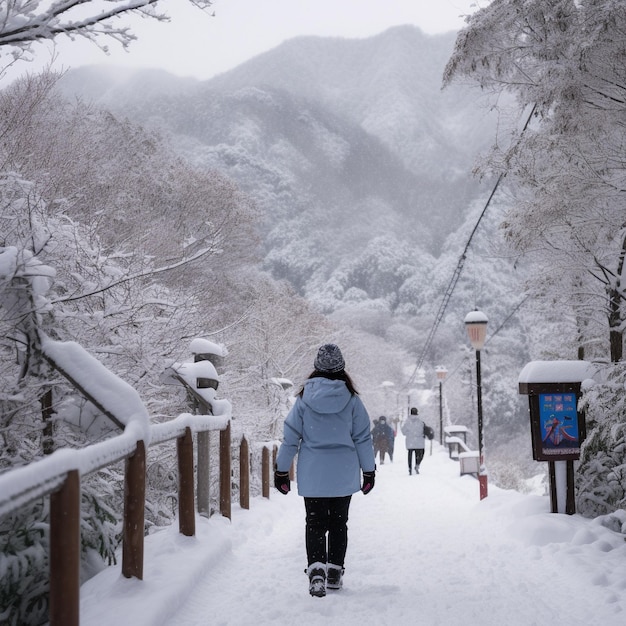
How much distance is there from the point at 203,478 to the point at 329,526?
6.27 ft

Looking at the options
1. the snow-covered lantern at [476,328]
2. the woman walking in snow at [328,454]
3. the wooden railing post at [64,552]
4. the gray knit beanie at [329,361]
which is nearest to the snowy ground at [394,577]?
the woman walking in snow at [328,454]

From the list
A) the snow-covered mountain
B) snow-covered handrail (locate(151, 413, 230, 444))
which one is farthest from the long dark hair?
the snow-covered mountain

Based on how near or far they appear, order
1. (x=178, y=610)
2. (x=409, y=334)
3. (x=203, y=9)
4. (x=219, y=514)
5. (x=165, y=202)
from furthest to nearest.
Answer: (x=409, y=334), (x=165, y=202), (x=219, y=514), (x=203, y=9), (x=178, y=610)

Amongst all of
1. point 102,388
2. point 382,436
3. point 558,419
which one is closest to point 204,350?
point 102,388

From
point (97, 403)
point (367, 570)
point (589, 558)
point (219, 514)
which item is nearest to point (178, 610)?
point (97, 403)

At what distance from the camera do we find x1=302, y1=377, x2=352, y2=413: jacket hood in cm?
419

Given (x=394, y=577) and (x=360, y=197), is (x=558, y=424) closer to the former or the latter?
(x=394, y=577)

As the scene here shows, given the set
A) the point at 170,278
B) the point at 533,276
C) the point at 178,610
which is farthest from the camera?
the point at 170,278

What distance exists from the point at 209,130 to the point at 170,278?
9720cm

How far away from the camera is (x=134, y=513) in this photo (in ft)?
11.1

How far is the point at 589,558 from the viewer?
466cm

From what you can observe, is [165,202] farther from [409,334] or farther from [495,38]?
[409,334]

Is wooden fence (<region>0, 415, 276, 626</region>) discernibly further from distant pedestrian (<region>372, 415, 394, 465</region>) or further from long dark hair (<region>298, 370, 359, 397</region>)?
distant pedestrian (<region>372, 415, 394, 465</region>)

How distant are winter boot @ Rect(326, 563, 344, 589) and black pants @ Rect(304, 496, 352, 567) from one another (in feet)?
0.17
